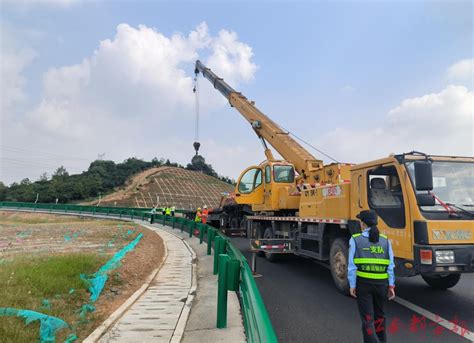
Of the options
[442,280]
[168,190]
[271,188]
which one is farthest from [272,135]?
[168,190]

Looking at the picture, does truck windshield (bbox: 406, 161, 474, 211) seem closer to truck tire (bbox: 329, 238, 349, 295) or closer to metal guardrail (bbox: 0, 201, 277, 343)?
truck tire (bbox: 329, 238, 349, 295)

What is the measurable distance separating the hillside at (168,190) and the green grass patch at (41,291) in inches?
2309

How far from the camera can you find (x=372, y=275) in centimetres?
436

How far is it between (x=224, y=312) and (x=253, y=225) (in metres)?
8.77

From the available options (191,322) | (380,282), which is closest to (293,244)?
(191,322)

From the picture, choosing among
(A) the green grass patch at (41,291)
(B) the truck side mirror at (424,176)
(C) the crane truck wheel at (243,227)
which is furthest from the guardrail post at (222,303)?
(C) the crane truck wheel at (243,227)

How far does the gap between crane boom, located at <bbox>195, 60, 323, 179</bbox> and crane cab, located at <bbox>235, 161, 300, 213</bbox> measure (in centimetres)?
56

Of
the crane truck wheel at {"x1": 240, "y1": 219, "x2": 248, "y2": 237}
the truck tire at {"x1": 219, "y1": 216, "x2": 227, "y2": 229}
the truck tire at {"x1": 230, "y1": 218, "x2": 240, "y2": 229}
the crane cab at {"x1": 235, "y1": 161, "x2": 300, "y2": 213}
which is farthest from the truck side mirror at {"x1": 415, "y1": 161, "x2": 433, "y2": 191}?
the truck tire at {"x1": 219, "y1": 216, "x2": 227, "y2": 229}

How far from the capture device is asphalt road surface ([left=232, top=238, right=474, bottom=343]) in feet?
16.3

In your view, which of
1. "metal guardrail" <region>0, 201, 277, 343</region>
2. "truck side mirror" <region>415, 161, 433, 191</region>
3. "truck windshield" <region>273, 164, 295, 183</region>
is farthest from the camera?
"truck windshield" <region>273, 164, 295, 183</region>

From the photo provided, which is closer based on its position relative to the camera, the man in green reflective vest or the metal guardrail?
the metal guardrail

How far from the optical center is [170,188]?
83375 mm

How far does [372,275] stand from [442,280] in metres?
4.15

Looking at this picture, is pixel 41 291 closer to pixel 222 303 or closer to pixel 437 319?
pixel 222 303
